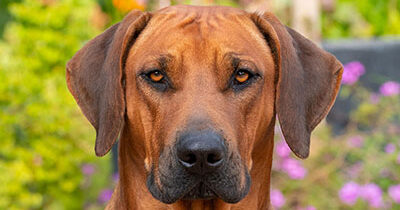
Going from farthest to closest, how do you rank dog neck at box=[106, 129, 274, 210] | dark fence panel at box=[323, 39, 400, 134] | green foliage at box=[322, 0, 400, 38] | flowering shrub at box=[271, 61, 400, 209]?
green foliage at box=[322, 0, 400, 38]
dark fence panel at box=[323, 39, 400, 134]
flowering shrub at box=[271, 61, 400, 209]
dog neck at box=[106, 129, 274, 210]

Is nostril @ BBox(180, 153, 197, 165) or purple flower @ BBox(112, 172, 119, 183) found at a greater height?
nostril @ BBox(180, 153, 197, 165)

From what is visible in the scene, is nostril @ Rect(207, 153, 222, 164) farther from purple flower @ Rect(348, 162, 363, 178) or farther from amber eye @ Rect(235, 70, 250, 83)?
purple flower @ Rect(348, 162, 363, 178)

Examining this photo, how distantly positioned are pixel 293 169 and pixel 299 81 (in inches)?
111

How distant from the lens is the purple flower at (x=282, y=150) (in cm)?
726

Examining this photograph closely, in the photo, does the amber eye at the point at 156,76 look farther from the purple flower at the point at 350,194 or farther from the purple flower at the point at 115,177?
the purple flower at the point at 115,177

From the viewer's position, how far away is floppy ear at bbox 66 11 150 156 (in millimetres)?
4289

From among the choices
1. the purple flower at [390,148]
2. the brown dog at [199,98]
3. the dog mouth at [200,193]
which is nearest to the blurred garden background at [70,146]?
the purple flower at [390,148]

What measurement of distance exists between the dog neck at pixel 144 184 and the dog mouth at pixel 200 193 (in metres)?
0.33

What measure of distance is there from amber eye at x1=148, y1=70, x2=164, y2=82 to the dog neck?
0.36 metres

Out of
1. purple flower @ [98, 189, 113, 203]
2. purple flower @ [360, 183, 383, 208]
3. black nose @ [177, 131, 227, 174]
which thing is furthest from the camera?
purple flower @ [98, 189, 113, 203]

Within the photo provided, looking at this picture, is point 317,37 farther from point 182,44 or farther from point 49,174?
point 182,44

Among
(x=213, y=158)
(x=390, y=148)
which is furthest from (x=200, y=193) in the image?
(x=390, y=148)

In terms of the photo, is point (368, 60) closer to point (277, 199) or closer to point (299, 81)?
point (277, 199)

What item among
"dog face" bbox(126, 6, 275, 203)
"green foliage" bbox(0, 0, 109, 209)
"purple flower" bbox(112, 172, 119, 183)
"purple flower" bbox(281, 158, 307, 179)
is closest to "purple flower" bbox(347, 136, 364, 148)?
"purple flower" bbox(281, 158, 307, 179)
